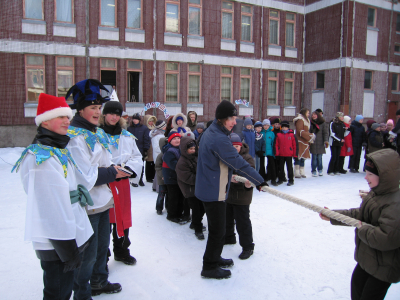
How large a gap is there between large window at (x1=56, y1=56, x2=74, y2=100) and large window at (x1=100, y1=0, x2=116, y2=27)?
2418 mm

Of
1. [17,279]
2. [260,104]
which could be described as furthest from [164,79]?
[17,279]

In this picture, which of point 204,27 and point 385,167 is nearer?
point 385,167

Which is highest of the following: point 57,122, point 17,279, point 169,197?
point 57,122

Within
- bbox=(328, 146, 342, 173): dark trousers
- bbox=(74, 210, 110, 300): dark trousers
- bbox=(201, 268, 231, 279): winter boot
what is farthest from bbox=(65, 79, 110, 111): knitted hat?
bbox=(328, 146, 342, 173): dark trousers

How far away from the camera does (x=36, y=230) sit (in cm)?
213

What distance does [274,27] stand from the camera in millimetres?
19219

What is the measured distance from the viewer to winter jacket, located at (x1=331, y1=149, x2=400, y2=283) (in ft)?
7.17

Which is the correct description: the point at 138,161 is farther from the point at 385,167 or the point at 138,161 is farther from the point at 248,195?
the point at 385,167

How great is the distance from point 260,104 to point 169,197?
14.3 meters

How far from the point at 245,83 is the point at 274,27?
405cm

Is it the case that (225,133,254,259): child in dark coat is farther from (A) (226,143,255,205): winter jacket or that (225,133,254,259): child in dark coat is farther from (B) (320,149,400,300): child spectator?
(B) (320,149,400,300): child spectator

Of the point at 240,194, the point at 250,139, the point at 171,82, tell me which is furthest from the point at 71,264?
the point at 171,82

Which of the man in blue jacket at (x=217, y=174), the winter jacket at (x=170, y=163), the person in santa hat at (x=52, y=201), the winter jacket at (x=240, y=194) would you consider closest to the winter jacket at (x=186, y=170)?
the winter jacket at (x=170, y=163)

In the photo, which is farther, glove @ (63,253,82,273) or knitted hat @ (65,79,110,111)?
knitted hat @ (65,79,110,111)
